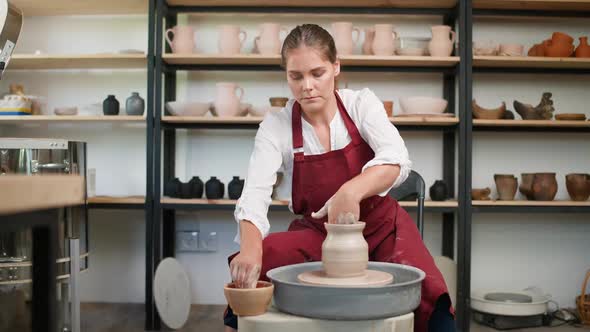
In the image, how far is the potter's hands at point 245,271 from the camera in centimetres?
144

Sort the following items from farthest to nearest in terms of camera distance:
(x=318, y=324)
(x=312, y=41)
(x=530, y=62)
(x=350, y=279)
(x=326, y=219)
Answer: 1. (x=530, y=62)
2. (x=326, y=219)
3. (x=312, y=41)
4. (x=350, y=279)
5. (x=318, y=324)

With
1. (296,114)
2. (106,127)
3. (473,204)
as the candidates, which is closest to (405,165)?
(296,114)

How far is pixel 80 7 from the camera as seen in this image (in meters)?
3.41

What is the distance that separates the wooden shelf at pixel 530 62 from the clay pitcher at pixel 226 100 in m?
1.29

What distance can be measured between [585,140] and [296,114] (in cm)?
231

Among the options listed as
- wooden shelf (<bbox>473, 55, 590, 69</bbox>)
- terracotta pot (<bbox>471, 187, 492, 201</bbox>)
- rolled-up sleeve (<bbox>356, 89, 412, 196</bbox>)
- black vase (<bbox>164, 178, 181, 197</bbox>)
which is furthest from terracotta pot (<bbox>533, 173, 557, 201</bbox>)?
black vase (<bbox>164, 178, 181, 197</bbox>)

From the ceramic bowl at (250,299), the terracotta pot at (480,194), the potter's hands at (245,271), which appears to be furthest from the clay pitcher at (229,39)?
the ceramic bowl at (250,299)

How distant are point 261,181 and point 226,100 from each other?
143cm

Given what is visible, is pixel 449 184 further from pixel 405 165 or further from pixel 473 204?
pixel 405 165

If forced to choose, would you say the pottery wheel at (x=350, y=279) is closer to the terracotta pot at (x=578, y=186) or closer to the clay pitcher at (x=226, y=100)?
the clay pitcher at (x=226, y=100)

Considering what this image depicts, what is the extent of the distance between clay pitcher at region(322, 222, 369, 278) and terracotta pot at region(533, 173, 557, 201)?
2.06 meters

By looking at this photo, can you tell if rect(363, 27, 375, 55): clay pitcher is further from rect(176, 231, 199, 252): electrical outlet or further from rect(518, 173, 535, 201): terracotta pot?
rect(176, 231, 199, 252): electrical outlet

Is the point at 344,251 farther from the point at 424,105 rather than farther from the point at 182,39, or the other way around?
the point at 182,39

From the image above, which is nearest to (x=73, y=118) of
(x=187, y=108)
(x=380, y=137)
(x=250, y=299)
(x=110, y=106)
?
(x=110, y=106)
